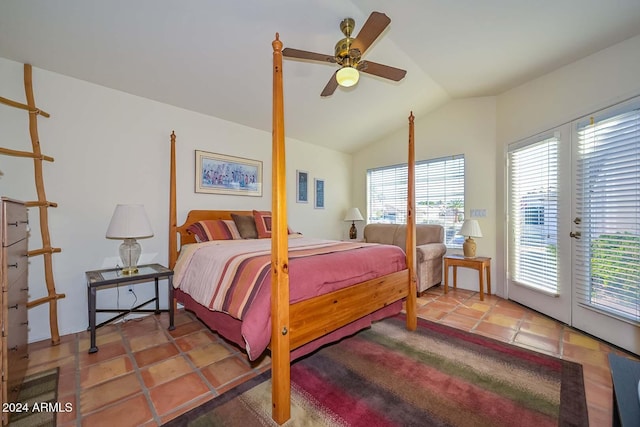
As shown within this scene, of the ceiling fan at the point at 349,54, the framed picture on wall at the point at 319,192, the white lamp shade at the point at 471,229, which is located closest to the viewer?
the ceiling fan at the point at 349,54

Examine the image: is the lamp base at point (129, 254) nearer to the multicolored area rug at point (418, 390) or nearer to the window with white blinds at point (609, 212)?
the multicolored area rug at point (418, 390)

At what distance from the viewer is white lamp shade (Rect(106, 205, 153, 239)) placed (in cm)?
235

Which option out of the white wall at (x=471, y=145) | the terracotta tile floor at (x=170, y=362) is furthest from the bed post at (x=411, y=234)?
the white wall at (x=471, y=145)

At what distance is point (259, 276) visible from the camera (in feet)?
5.63

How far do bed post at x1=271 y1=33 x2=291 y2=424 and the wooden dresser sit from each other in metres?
1.32

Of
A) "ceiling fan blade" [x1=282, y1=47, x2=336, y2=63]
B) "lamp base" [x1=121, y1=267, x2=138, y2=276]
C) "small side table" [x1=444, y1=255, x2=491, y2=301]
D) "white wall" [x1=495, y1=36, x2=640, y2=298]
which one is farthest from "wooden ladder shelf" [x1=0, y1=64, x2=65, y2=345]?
"white wall" [x1=495, y1=36, x2=640, y2=298]

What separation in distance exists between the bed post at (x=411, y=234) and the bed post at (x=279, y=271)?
1.47 meters

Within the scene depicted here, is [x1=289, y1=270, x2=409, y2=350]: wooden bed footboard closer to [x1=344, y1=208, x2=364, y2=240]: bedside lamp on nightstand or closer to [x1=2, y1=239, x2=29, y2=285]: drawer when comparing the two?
[x1=2, y1=239, x2=29, y2=285]: drawer

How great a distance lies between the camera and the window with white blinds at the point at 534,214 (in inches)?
112

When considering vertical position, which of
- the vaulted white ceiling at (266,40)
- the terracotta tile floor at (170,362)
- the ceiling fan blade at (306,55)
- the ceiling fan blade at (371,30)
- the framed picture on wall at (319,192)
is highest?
the vaulted white ceiling at (266,40)

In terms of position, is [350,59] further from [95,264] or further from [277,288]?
[95,264]

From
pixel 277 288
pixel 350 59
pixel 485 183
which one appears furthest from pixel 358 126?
pixel 277 288

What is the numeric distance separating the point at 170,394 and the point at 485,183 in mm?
4370

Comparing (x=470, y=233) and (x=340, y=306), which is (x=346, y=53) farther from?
(x=470, y=233)
